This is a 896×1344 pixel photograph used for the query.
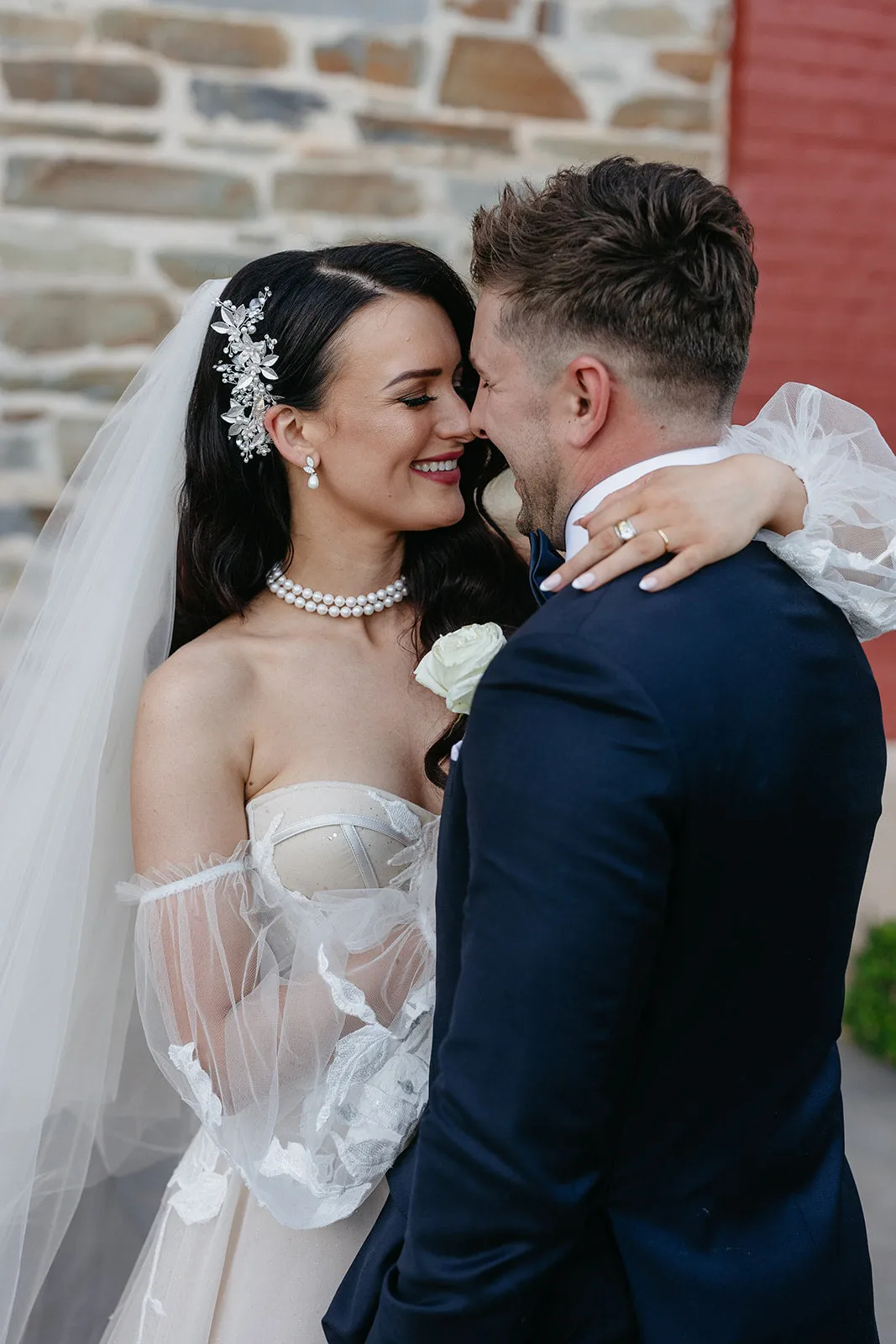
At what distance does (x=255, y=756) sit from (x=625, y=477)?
956mm

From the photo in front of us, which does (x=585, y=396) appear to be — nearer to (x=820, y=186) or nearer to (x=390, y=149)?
(x=390, y=149)

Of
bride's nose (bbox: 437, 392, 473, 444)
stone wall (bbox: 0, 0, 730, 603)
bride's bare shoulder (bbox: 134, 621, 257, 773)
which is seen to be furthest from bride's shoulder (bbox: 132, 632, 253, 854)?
stone wall (bbox: 0, 0, 730, 603)

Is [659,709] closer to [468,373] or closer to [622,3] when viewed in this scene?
[468,373]

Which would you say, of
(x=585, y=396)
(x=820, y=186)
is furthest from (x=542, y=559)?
(x=820, y=186)

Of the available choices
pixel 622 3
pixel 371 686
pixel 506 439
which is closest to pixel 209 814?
pixel 371 686

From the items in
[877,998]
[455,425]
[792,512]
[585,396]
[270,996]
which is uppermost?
[585,396]

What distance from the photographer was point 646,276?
1500mm

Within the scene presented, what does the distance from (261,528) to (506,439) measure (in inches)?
37.0

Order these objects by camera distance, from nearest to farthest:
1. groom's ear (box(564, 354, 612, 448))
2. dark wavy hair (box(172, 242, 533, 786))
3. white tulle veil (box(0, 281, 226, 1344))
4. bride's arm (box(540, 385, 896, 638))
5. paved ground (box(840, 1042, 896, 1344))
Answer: bride's arm (box(540, 385, 896, 638)) → groom's ear (box(564, 354, 612, 448)) → white tulle veil (box(0, 281, 226, 1344)) → dark wavy hair (box(172, 242, 533, 786)) → paved ground (box(840, 1042, 896, 1344))

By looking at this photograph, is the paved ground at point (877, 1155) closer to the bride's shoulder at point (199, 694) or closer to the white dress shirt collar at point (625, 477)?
the bride's shoulder at point (199, 694)

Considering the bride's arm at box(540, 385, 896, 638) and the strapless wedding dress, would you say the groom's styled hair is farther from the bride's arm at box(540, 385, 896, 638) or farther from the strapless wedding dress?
the strapless wedding dress

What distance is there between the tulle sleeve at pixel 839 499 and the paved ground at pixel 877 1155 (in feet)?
7.72

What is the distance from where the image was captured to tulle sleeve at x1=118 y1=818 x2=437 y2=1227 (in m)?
1.89

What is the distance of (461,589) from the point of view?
258 cm
